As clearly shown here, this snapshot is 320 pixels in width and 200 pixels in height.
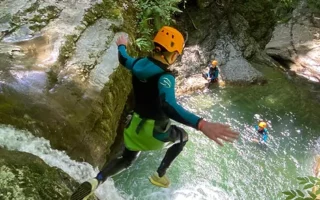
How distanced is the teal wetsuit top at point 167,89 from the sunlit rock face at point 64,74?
1.86 meters

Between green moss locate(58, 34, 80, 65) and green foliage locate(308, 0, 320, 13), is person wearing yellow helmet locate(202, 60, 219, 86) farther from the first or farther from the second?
green foliage locate(308, 0, 320, 13)

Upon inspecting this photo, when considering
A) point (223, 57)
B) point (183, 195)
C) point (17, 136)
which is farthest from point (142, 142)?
point (223, 57)

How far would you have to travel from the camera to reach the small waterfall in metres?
4.65

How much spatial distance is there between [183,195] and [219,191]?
0.78 m

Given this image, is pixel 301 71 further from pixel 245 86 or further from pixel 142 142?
pixel 142 142

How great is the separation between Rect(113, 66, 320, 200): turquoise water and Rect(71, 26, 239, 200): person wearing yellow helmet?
2.68 meters

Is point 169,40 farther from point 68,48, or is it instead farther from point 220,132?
point 68,48

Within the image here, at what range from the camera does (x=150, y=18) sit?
9.30 metres

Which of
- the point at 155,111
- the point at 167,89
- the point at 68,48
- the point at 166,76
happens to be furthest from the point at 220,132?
the point at 68,48

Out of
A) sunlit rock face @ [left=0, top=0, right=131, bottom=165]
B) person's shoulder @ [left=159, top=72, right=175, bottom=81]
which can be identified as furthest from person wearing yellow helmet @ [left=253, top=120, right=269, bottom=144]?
person's shoulder @ [left=159, top=72, right=175, bottom=81]

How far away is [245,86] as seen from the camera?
1122 centimetres

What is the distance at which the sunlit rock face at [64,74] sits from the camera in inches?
201

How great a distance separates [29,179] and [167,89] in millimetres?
1678

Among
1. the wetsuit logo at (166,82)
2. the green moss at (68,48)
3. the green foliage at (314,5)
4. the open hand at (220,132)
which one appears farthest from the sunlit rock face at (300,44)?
the open hand at (220,132)
